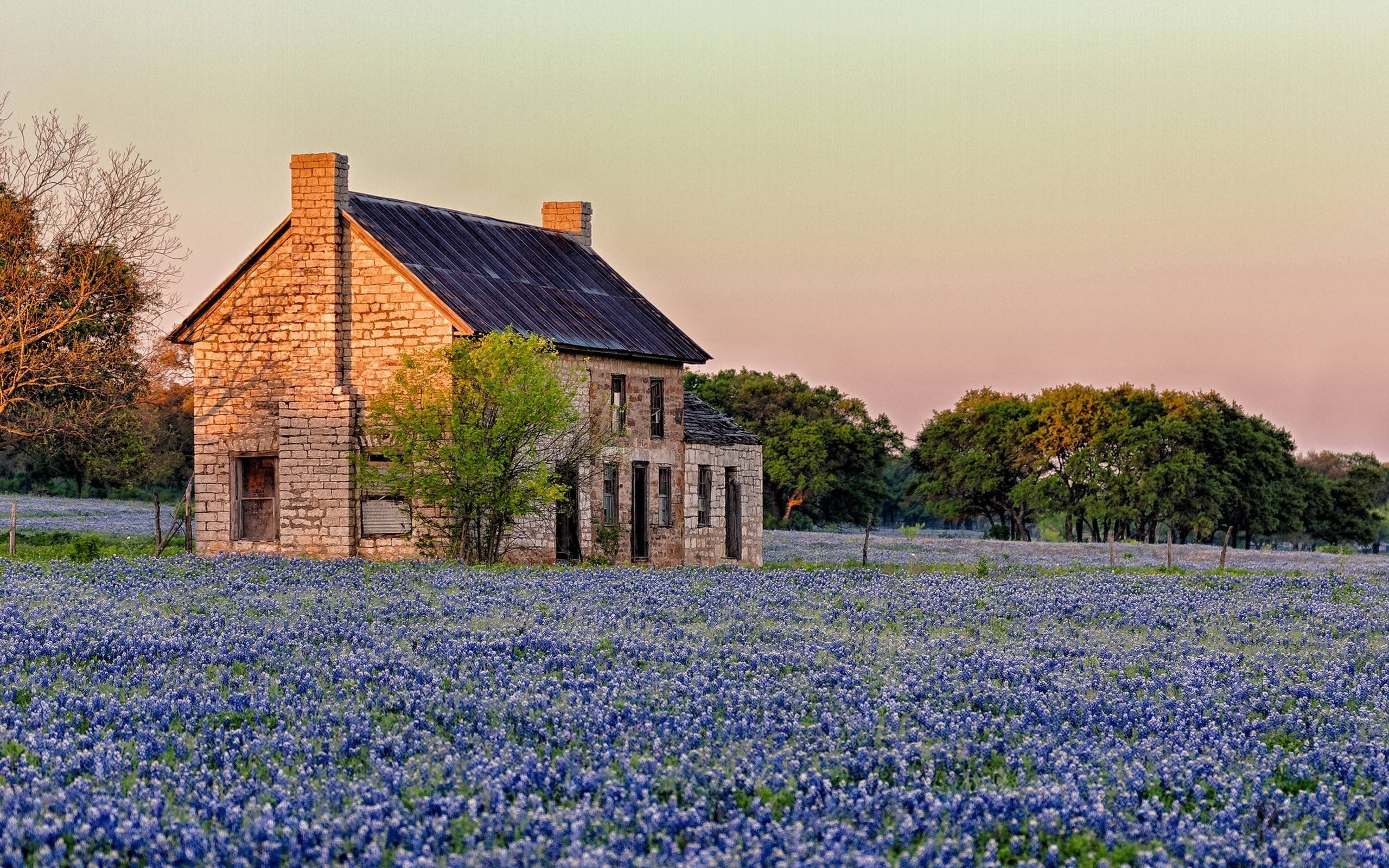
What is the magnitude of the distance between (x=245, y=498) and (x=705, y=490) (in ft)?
36.4

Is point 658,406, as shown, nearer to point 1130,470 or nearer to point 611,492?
point 611,492

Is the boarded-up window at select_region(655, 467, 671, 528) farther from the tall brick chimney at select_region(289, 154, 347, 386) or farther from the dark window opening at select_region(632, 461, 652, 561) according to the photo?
the tall brick chimney at select_region(289, 154, 347, 386)

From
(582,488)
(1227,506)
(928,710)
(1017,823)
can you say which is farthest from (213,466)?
(1227,506)

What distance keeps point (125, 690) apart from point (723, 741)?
4375 millimetres

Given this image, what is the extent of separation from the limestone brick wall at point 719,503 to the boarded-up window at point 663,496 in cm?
44

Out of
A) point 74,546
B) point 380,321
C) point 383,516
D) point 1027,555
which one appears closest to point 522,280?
point 380,321

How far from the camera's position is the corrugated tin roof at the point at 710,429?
36.6 metres

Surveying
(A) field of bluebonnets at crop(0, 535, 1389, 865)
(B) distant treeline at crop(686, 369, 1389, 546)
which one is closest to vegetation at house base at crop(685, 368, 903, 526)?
(B) distant treeline at crop(686, 369, 1389, 546)

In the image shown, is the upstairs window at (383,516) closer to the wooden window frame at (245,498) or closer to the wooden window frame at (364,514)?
the wooden window frame at (364,514)

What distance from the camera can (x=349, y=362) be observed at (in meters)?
30.8

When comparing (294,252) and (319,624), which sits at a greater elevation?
(294,252)

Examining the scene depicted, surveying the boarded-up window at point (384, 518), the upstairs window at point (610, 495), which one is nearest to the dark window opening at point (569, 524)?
the upstairs window at point (610, 495)

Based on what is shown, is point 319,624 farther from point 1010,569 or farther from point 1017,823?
point 1010,569

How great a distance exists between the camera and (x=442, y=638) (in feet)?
41.7
